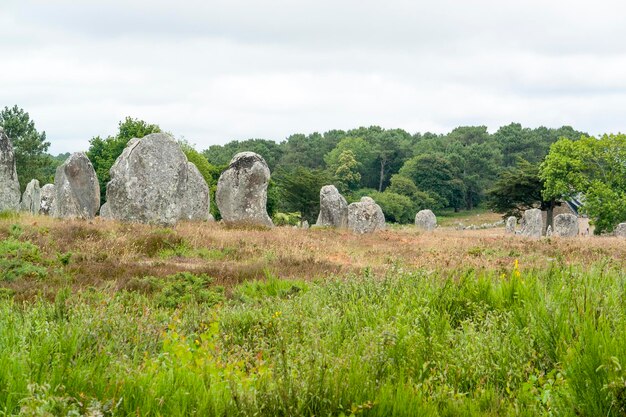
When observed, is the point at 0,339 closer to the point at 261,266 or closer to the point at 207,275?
the point at 207,275

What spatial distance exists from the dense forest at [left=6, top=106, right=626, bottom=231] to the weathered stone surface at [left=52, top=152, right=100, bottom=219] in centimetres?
2094

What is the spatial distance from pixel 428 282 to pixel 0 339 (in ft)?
17.0

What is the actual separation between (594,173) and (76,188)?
1576 inches

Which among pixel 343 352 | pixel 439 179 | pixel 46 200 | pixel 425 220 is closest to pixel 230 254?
pixel 343 352

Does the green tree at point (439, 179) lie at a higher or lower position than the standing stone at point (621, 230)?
higher

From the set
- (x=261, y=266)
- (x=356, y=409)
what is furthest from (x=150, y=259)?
(x=356, y=409)

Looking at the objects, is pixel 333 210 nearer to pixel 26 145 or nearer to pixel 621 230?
pixel 621 230

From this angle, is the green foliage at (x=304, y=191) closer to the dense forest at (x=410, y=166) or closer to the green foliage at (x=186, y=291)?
the dense forest at (x=410, y=166)

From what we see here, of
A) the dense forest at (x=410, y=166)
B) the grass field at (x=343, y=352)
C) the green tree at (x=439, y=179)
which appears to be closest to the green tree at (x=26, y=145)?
the dense forest at (x=410, y=166)

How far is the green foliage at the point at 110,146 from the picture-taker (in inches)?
2104

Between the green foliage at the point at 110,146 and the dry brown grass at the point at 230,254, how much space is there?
32682mm

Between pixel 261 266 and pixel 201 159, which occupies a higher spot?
pixel 201 159

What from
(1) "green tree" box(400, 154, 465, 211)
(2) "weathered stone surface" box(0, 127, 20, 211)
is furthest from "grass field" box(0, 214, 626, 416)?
(1) "green tree" box(400, 154, 465, 211)

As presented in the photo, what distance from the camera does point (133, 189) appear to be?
888 inches
